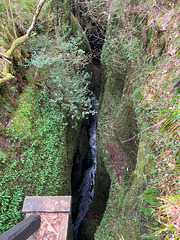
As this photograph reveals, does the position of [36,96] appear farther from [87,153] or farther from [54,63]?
[87,153]

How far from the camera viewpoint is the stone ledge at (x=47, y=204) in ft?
8.89

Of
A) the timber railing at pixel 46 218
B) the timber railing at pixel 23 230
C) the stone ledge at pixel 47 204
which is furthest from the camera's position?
the stone ledge at pixel 47 204

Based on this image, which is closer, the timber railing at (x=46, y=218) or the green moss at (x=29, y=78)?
the timber railing at (x=46, y=218)

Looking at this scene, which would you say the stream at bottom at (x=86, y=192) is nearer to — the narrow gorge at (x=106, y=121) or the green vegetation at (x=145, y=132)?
the narrow gorge at (x=106, y=121)

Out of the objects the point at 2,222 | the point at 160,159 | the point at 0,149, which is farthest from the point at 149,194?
the point at 0,149

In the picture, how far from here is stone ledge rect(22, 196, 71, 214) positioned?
2.71 meters

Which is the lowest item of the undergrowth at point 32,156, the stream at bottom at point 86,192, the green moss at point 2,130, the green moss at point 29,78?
the stream at bottom at point 86,192

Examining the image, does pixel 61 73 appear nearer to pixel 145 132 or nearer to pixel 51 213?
pixel 145 132

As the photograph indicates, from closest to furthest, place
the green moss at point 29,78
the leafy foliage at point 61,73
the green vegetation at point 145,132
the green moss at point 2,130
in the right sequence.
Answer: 1. the green vegetation at point 145,132
2. the green moss at point 2,130
3. the leafy foliage at point 61,73
4. the green moss at point 29,78

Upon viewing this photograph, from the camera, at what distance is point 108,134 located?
23.2 feet

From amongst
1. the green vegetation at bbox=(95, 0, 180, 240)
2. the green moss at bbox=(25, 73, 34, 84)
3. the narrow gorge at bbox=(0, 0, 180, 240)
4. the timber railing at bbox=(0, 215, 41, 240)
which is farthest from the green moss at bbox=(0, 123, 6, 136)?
the green vegetation at bbox=(95, 0, 180, 240)

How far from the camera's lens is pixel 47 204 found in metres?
2.78

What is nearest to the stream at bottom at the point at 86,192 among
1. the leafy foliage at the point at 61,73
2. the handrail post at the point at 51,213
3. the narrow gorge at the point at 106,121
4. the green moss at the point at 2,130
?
the narrow gorge at the point at 106,121

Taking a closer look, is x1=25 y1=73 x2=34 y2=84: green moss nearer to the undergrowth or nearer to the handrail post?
the undergrowth
